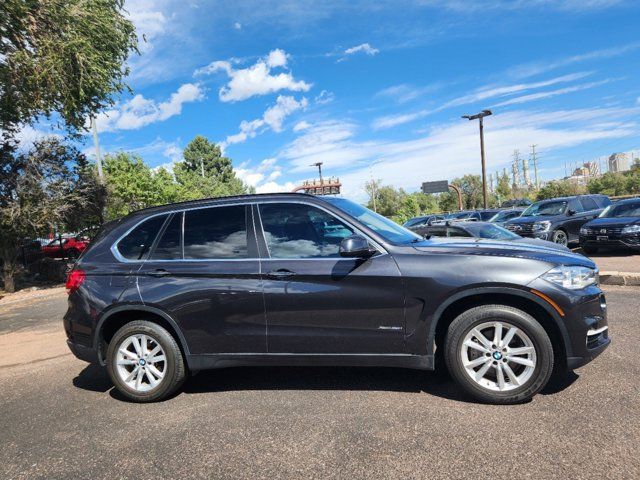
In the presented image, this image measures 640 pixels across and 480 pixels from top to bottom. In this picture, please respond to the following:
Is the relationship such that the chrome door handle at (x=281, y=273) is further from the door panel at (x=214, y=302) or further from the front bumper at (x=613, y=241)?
the front bumper at (x=613, y=241)

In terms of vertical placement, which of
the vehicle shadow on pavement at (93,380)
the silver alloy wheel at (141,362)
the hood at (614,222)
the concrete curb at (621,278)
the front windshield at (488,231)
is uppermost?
the front windshield at (488,231)

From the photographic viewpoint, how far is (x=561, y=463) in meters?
2.71

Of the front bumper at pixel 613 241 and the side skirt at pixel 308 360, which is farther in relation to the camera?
the front bumper at pixel 613 241

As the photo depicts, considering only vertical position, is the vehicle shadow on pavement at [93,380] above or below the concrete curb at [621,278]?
below

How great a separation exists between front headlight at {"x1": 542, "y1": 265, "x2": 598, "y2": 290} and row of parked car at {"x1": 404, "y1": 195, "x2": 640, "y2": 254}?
543 cm

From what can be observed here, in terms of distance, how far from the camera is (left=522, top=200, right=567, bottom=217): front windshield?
14602 mm

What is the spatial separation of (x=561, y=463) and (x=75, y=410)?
12.7 ft

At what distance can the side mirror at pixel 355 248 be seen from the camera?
11.7ft

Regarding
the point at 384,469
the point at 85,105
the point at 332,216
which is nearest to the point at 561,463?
the point at 384,469

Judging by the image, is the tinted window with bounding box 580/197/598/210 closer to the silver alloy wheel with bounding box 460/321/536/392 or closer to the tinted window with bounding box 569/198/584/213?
the tinted window with bounding box 569/198/584/213

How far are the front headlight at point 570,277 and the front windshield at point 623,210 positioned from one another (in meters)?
10.5

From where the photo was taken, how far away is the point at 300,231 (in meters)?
4.00

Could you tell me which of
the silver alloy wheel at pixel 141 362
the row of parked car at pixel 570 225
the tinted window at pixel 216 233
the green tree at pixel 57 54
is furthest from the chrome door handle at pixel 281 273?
the green tree at pixel 57 54

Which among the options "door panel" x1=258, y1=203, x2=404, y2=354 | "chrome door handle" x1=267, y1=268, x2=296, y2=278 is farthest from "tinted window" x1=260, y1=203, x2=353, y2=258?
"chrome door handle" x1=267, y1=268, x2=296, y2=278
